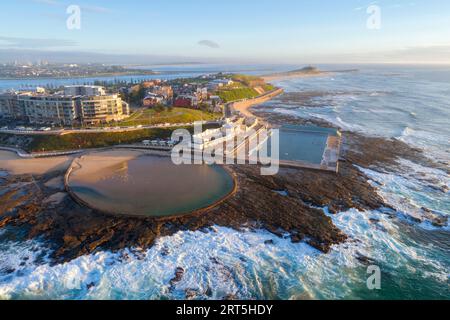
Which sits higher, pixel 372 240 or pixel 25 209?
pixel 25 209

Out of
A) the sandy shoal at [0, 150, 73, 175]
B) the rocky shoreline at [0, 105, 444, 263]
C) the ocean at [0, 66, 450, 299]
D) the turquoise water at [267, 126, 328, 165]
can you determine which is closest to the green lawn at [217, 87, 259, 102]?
the turquoise water at [267, 126, 328, 165]

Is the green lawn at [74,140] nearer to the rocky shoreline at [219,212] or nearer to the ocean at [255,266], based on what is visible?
the rocky shoreline at [219,212]

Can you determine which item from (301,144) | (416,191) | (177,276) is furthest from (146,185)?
(416,191)

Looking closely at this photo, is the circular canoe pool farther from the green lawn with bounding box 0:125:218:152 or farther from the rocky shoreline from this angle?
the green lawn with bounding box 0:125:218:152

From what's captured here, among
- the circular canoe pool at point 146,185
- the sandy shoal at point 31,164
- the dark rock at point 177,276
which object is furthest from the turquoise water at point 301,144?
the sandy shoal at point 31,164

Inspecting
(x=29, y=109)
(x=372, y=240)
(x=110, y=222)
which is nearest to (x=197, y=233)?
(x=110, y=222)

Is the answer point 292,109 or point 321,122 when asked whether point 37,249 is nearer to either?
point 321,122

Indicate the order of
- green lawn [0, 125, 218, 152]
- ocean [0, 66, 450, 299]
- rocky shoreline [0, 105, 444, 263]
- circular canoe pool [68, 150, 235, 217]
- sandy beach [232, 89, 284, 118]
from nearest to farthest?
ocean [0, 66, 450, 299] → rocky shoreline [0, 105, 444, 263] → circular canoe pool [68, 150, 235, 217] → green lawn [0, 125, 218, 152] → sandy beach [232, 89, 284, 118]
